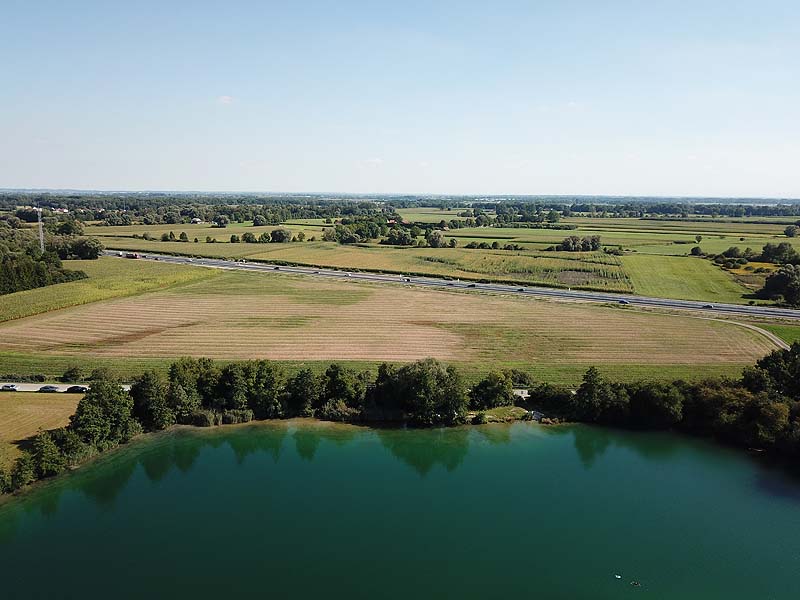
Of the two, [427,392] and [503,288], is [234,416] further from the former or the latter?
[503,288]

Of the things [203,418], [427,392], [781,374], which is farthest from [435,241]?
[203,418]

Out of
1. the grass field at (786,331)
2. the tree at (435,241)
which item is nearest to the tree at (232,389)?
the grass field at (786,331)

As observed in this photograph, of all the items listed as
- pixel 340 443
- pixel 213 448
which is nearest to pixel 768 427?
pixel 340 443

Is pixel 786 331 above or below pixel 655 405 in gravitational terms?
above

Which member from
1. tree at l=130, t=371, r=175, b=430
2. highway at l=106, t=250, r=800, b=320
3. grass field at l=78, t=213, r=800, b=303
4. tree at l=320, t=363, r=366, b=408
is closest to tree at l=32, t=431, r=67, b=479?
tree at l=130, t=371, r=175, b=430

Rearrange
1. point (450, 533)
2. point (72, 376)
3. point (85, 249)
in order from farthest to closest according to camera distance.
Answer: point (85, 249)
point (72, 376)
point (450, 533)

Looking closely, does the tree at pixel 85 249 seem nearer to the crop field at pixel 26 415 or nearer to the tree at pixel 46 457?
the crop field at pixel 26 415
